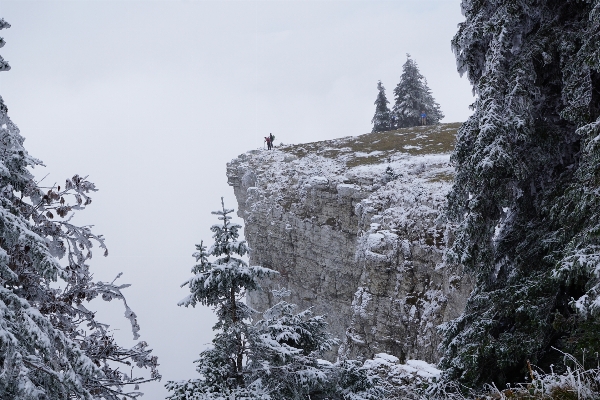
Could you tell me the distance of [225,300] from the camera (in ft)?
29.8

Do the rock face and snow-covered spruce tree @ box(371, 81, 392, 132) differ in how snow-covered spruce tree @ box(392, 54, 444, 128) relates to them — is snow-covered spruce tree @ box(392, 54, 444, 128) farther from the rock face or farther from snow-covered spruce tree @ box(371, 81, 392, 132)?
the rock face

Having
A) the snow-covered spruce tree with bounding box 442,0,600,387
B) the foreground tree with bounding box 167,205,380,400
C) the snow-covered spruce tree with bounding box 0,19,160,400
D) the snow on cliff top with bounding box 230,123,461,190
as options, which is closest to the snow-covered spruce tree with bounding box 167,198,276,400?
the foreground tree with bounding box 167,205,380,400

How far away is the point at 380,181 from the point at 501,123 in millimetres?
25062

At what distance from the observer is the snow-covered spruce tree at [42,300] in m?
4.99

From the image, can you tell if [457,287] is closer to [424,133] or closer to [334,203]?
[334,203]

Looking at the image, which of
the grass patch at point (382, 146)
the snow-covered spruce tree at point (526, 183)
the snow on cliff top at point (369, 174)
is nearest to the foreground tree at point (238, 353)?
the snow-covered spruce tree at point (526, 183)

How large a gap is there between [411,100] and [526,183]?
50757mm

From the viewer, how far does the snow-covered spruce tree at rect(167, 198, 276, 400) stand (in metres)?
8.38

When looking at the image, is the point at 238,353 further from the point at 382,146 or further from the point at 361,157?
the point at 382,146

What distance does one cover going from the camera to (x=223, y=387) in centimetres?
805

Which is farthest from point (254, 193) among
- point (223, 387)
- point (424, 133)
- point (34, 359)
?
point (34, 359)

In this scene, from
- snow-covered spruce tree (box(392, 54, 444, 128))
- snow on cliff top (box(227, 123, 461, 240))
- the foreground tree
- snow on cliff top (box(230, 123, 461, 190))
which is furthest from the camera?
snow-covered spruce tree (box(392, 54, 444, 128))

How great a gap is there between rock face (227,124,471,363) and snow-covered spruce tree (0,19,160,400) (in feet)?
29.2

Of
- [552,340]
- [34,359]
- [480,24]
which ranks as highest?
[480,24]
